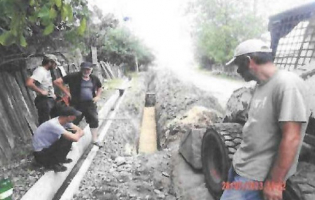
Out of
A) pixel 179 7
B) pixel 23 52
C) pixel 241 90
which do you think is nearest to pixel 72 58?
pixel 23 52

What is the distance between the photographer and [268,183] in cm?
212

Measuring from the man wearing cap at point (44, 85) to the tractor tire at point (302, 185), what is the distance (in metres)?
4.50

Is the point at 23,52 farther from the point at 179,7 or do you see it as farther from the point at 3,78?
the point at 179,7

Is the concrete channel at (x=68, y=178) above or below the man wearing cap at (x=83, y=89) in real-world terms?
below

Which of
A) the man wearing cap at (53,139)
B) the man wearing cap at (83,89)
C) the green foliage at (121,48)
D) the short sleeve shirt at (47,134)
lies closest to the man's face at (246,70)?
the man wearing cap at (53,139)

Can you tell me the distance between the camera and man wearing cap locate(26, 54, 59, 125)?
5.40 metres

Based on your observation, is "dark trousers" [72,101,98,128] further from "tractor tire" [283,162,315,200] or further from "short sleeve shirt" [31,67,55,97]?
"tractor tire" [283,162,315,200]

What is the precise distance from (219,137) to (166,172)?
73.6 inches

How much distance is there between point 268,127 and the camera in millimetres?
2104

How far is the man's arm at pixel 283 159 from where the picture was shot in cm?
192

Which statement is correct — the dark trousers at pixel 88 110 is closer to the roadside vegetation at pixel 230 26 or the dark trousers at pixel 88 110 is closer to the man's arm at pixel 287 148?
the man's arm at pixel 287 148

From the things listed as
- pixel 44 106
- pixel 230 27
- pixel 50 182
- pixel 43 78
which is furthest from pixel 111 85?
pixel 230 27
